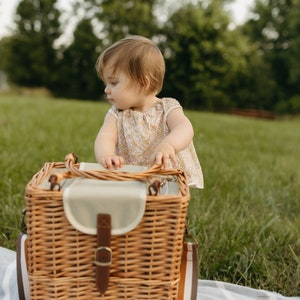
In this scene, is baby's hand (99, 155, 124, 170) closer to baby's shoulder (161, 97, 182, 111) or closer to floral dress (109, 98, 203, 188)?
floral dress (109, 98, 203, 188)

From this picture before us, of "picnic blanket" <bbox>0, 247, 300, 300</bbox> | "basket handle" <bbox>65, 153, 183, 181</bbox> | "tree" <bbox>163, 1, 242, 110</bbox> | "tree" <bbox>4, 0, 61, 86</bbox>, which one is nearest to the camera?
"basket handle" <bbox>65, 153, 183, 181</bbox>

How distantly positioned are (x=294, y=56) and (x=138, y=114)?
90.6ft

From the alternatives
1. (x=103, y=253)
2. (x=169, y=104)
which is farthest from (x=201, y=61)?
(x=103, y=253)

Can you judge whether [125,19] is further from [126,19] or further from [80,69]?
[80,69]

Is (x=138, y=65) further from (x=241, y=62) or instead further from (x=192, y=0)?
(x=192, y=0)

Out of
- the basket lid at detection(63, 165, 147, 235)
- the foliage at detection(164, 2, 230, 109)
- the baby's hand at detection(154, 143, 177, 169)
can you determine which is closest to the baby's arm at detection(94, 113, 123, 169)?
the baby's hand at detection(154, 143, 177, 169)

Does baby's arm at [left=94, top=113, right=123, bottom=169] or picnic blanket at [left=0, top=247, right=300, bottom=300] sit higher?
baby's arm at [left=94, top=113, right=123, bottom=169]

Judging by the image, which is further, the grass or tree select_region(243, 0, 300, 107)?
tree select_region(243, 0, 300, 107)

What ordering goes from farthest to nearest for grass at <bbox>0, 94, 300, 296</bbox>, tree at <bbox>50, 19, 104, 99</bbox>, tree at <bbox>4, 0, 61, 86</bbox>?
tree at <bbox>4, 0, 61, 86</bbox>, tree at <bbox>50, 19, 104, 99</bbox>, grass at <bbox>0, 94, 300, 296</bbox>

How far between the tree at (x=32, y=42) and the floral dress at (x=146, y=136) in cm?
2929

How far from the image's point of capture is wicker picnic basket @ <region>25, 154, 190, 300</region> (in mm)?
1514

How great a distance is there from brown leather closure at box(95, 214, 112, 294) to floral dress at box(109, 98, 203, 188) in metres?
0.55

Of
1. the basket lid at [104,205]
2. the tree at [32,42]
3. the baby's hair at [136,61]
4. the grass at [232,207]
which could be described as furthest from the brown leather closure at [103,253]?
the tree at [32,42]

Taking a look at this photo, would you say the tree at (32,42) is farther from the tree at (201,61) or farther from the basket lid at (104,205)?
the basket lid at (104,205)
